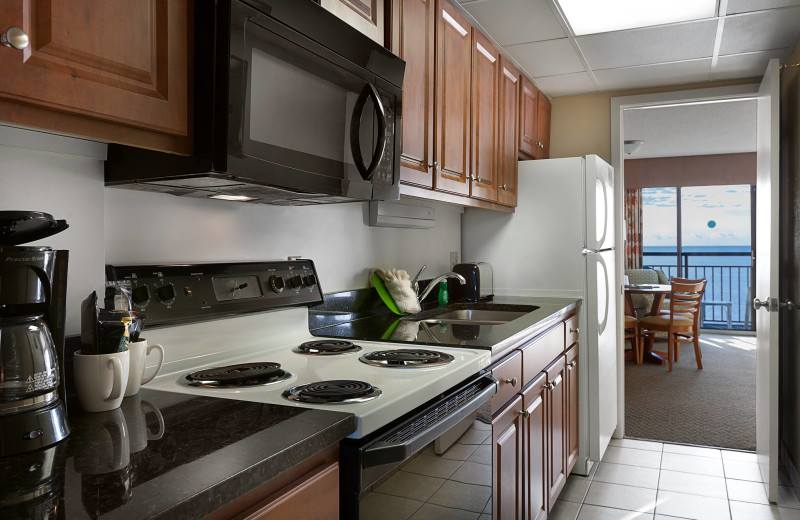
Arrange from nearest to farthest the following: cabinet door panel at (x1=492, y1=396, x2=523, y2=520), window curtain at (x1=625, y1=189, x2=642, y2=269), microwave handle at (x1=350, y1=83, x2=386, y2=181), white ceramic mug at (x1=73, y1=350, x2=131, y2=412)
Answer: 1. white ceramic mug at (x1=73, y1=350, x2=131, y2=412)
2. microwave handle at (x1=350, y1=83, x2=386, y2=181)
3. cabinet door panel at (x1=492, y1=396, x2=523, y2=520)
4. window curtain at (x1=625, y1=189, x2=642, y2=269)

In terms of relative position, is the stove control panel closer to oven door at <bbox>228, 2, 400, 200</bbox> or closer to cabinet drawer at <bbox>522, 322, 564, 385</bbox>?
oven door at <bbox>228, 2, 400, 200</bbox>

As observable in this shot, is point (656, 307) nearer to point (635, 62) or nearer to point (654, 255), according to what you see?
point (654, 255)

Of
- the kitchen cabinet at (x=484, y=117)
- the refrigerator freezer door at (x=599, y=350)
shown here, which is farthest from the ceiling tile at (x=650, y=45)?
the refrigerator freezer door at (x=599, y=350)

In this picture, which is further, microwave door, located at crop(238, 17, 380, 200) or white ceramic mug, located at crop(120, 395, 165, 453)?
microwave door, located at crop(238, 17, 380, 200)

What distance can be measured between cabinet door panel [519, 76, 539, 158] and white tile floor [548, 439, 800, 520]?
180 cm

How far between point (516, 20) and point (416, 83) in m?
0.86

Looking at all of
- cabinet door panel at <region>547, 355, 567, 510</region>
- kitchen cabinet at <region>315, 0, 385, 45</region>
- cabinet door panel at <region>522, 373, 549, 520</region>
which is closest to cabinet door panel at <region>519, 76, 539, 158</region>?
cabinet door panel at <region>547, 355, 567, 510</region>

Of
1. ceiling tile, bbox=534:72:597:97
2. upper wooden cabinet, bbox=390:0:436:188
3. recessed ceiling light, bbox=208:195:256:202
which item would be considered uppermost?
ceiling tile, bbox=534:72:597:97

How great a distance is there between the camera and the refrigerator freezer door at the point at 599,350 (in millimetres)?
3242

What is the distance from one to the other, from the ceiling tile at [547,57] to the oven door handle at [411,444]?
208cm

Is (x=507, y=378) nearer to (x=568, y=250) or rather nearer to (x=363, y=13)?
(x=363, y=13)

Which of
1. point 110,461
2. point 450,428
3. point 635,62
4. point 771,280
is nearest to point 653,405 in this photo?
point 771,280

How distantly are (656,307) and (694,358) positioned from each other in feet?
2.21

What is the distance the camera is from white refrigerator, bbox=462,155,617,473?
3.23 meters
